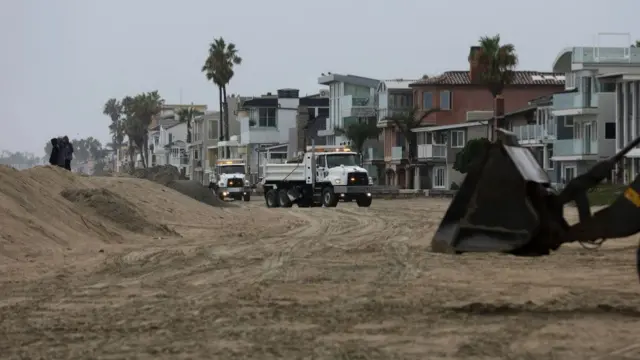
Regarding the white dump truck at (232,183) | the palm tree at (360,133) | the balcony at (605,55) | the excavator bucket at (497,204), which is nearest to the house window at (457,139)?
the palm tree at (360,133)

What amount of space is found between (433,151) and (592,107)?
2088 centimetres

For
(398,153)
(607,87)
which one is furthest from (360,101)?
(607,87)

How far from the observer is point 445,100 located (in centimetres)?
9344

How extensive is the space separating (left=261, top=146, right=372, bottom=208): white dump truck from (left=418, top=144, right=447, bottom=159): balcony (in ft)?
104

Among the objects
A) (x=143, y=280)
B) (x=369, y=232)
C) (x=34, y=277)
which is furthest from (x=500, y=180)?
(x=369, y=232)

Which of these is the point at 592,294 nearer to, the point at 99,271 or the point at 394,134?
the point at 99,271

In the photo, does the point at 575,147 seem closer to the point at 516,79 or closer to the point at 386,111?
the point at 516,79

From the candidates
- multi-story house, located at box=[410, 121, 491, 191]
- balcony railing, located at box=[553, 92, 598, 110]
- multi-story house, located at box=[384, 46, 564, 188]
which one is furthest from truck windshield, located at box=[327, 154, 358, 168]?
multi-story house, located at box=[384, 46, 564, 188]

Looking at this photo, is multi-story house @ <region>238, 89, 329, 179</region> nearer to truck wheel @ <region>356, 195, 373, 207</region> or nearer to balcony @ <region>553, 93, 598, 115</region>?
balcony @ <region>553, 93, 598, 115</region>

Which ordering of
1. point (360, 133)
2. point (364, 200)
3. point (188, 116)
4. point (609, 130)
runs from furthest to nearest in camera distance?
point (188, 116), point (360, 133), point (609, 130), point (364, 200)

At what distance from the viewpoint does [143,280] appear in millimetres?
17328

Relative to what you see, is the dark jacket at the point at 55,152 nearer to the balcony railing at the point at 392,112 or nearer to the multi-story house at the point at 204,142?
the balcony railing at the point at 392,112

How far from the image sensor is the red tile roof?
9281 cm

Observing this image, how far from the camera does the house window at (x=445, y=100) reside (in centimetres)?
9338
